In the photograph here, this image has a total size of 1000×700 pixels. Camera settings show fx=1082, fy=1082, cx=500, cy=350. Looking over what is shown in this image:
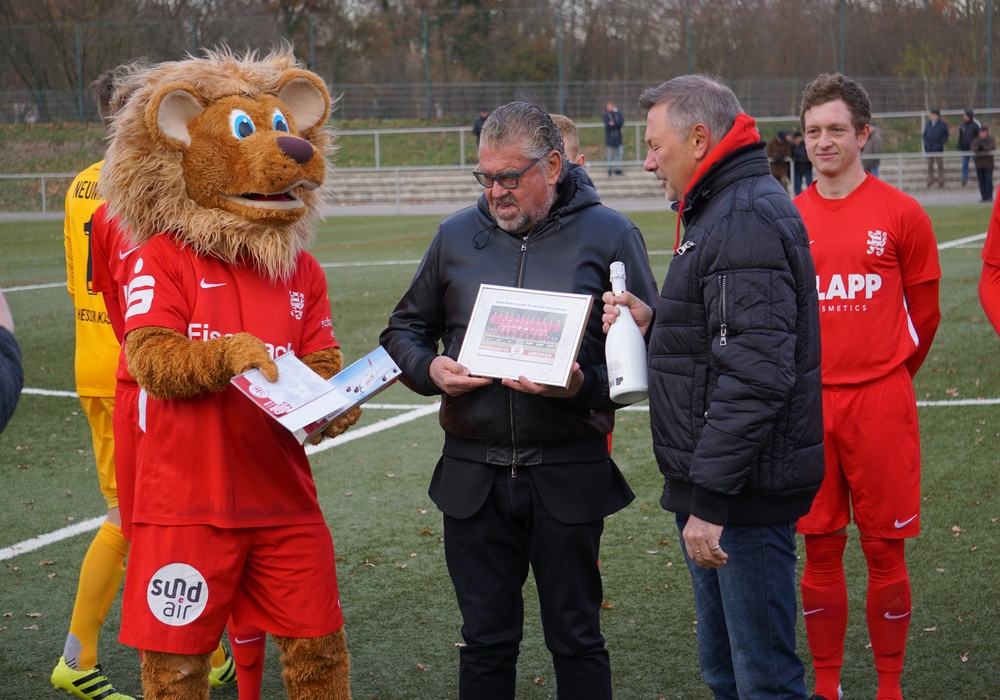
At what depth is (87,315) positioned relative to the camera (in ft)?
15.1

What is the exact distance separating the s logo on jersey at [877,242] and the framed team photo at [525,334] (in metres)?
1.35

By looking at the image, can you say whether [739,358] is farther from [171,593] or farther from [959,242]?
[959,242]

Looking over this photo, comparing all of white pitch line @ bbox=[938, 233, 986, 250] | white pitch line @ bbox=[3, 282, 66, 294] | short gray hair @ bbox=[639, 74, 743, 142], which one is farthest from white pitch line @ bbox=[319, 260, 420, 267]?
short gray hair @ bbox=[639, 74, 743, 142]

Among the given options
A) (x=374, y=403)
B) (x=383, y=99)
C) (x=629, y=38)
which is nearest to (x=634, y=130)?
(x=629, y=38)

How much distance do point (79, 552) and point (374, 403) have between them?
3634 mm

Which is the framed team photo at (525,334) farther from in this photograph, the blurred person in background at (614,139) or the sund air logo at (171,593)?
the blurred person in background at (614,139)

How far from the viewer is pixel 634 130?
33969mm

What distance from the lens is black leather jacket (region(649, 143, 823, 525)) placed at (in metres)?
2.90

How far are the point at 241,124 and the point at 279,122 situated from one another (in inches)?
6.4

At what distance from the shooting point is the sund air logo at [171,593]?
3346 mm

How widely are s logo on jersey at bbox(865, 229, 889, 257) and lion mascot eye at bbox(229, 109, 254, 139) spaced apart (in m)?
2.31

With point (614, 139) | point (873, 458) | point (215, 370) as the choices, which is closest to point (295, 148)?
point (215, 370)

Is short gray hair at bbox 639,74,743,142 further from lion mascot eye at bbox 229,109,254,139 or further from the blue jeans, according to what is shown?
lion mascot eye at bbox 229,109,254,139

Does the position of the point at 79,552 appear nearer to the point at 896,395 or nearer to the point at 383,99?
the point at 896,395
